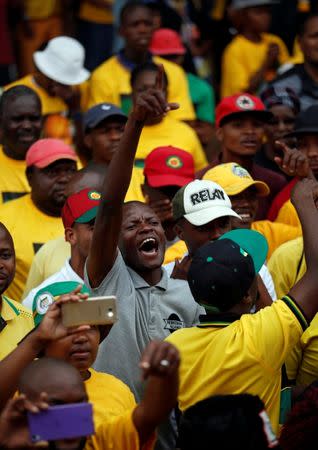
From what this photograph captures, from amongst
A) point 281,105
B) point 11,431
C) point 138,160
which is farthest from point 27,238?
point 11,431

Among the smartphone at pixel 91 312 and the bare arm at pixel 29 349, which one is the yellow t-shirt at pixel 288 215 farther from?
the smartphone at pixel 91 312

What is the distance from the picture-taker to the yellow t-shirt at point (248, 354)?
16.4 feet

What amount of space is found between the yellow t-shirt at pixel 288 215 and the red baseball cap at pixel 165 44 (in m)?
3.81

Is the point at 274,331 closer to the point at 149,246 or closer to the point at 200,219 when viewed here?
the point at 149,246

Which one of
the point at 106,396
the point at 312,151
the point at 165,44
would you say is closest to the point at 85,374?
the point at 106,396

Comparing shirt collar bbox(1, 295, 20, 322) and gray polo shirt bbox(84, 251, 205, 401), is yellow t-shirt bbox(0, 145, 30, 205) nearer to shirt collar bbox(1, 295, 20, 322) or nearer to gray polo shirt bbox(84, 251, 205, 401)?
shirt collar bbox(1, 295, 20, 322)

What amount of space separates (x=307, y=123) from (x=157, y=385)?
14.2 ft

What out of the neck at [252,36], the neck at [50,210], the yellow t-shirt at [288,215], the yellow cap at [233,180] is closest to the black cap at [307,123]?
the yellow t-shirt at [288,215]

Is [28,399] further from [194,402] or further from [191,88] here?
[191,88]

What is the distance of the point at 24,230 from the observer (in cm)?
780

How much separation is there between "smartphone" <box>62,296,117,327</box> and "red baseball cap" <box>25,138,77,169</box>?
353cm

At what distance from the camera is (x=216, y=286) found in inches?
198

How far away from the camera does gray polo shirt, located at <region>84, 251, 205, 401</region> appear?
5867mm

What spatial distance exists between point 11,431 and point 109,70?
6584mm
